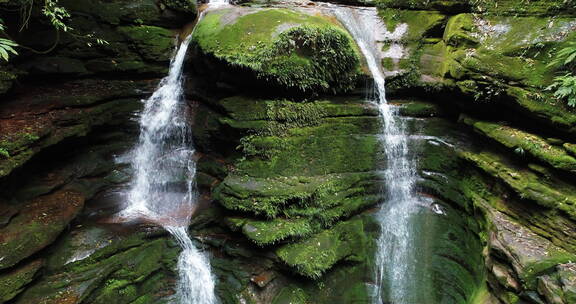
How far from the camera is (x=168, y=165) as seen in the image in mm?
8797

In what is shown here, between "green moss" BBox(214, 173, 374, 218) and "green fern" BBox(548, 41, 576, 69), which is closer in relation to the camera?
"green fern" BBox(548, 41, 576, 69)

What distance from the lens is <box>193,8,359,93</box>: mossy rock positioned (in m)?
7.46

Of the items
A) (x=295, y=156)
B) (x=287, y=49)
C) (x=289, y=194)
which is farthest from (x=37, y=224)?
(x=287, y=49)

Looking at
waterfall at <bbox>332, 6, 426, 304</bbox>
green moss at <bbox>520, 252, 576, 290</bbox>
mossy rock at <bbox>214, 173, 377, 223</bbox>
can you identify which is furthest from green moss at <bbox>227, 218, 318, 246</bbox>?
green moss at <bbox>520, 252, 576, 290</bbox>

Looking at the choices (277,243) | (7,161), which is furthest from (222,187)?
(7,161)

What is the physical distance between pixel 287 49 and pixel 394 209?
4.56 metres

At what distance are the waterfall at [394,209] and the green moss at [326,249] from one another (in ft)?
1.97

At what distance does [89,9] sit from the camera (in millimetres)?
8805

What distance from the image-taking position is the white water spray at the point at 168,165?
765 cm

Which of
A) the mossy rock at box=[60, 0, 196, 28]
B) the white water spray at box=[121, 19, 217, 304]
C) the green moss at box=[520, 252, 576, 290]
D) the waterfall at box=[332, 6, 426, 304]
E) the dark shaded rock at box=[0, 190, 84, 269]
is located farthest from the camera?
the mossy rock at box=[60, 0, 196, 28]

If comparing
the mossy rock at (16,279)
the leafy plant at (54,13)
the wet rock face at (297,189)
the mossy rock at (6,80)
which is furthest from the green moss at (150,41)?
the mossy rock at (16,279)

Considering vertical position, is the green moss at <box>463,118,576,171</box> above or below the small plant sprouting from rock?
below

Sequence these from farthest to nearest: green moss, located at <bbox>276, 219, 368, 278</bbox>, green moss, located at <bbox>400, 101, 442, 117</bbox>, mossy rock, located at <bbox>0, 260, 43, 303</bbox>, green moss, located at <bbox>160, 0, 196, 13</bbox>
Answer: green moss, located at <bbox>160, 0, 196, 13</bbox>, green moss, located at <bbox>400, 101, 442, 117</bbox>, green moss, located at <bbox>276, 219, 368, 278</bbox>, mossy rock, located at <bbox>0, 260, 43, 303</bbox>

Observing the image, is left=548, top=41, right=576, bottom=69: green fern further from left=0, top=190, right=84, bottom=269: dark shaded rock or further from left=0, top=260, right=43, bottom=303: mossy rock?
left=0, top=260, right=43, bottom=303: mossy rock
